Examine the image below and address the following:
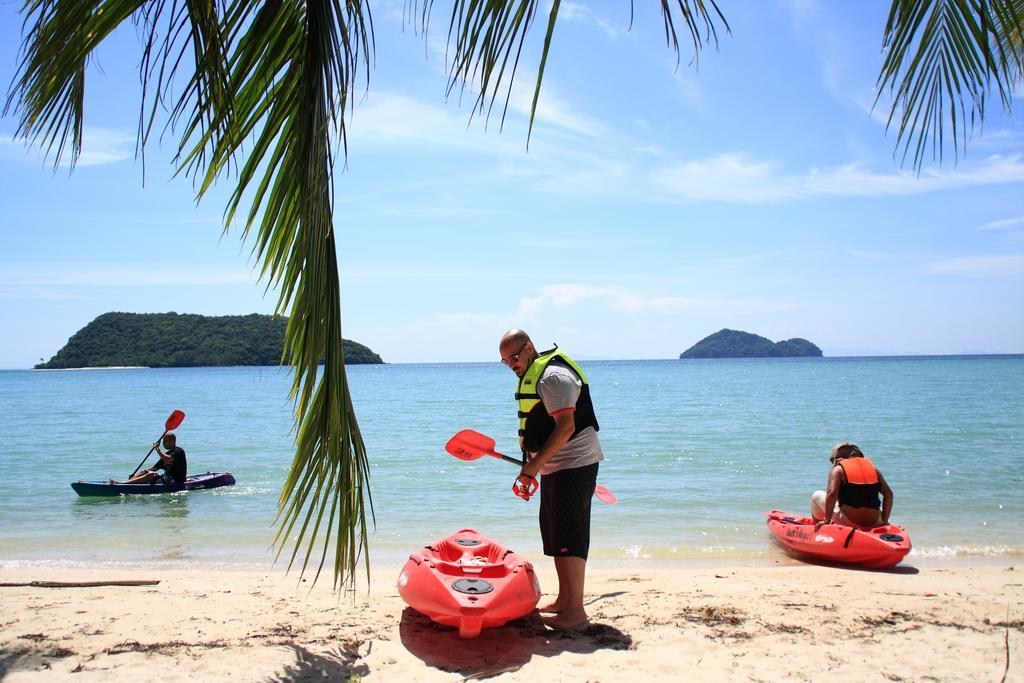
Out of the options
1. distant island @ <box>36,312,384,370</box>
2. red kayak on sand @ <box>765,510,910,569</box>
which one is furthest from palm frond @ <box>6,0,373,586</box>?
distant island @ <box>36,312,384,370</box>

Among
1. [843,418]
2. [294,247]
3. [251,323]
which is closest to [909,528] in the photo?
[294,247]

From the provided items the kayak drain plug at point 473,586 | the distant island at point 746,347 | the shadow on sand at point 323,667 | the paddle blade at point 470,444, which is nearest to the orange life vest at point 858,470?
the paddle blade at point 470,444

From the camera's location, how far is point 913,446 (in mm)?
14453

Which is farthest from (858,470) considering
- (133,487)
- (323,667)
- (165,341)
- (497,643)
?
(165,341)

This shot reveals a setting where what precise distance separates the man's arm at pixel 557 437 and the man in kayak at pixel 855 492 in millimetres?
3464

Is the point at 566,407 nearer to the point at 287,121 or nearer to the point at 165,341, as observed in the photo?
the point at 287,121

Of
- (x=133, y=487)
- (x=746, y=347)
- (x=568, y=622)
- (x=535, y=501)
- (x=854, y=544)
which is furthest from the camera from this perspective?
(x=746, y=347)

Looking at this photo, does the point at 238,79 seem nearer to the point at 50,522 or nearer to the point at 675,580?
the point at 675,580

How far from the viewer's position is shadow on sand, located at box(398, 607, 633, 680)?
11.8ft

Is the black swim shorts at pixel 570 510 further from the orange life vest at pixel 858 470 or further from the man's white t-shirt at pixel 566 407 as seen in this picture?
the orange life vest at pixel 858 470

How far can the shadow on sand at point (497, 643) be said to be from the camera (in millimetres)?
3602

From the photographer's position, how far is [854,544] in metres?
6.11

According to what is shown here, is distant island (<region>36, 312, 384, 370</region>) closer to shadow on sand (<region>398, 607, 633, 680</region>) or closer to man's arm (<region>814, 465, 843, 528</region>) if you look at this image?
man's arm (<region>814, 465, 843, 528</region>)

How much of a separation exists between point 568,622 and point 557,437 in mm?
1055
